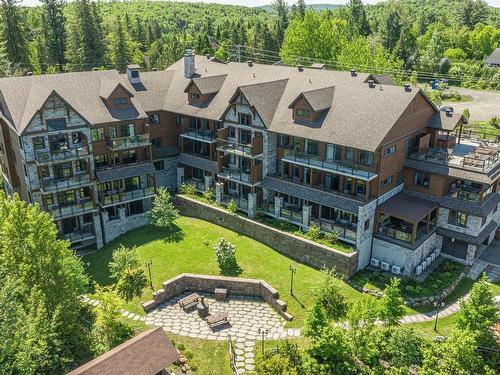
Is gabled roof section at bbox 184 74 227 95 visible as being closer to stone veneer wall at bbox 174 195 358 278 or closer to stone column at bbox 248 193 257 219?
stone veneer wall at bbox 174 195 358 278

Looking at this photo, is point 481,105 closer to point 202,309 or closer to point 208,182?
point 208,182

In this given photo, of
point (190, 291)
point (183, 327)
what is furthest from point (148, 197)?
point (183, 327)

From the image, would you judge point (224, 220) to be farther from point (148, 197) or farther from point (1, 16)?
point (1, 16)

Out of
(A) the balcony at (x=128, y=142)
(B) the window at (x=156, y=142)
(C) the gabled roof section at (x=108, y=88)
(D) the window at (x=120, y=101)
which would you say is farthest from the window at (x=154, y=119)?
(C) the gabled roof section at (x=108, y=88)

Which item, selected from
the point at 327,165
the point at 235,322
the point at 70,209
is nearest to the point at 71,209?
the point at 70,209

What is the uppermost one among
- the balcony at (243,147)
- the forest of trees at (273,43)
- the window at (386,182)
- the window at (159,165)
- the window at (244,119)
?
the forest of trees at (273,43)

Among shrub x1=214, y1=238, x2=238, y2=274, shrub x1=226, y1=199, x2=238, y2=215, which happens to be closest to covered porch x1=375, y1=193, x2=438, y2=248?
shrub x1=214, y1=238, x2=238, y2=274

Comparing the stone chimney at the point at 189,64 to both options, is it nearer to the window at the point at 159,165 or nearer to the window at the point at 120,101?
the window at the point at 120,101
